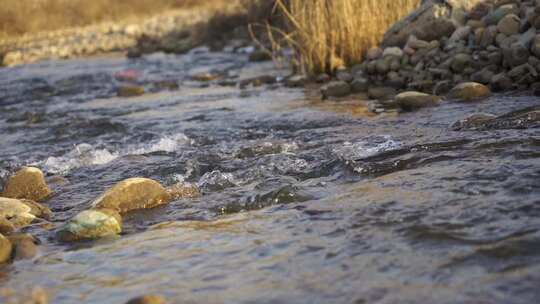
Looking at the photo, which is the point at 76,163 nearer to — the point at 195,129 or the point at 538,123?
the point at 195,129

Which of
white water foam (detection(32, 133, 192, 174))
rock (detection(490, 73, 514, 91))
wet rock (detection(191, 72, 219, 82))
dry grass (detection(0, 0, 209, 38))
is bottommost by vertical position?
white water foam (detection(32, 133, 192, 174))

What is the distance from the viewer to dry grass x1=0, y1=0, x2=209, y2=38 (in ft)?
74.1

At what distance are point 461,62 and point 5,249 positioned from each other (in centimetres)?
464

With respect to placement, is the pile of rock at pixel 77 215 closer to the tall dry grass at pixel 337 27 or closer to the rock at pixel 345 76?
the rock at pixel 345 76

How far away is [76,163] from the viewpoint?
5094 millimetres

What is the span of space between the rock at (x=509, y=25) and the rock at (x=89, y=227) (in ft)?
14.3

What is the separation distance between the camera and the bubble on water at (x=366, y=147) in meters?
4.19

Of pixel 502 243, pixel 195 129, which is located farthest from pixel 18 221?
pixel 195 129

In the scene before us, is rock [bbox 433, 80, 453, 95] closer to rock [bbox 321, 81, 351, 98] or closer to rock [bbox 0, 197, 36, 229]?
rock [bbox 321, 81, 351, 98]

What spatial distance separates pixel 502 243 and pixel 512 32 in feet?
14.0

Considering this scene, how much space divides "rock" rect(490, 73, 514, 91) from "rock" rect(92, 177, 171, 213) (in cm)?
325

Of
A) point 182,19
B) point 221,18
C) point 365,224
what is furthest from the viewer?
point 182,19

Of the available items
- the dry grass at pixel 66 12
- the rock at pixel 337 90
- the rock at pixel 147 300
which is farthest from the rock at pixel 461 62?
the dry grass at pixel 66 12

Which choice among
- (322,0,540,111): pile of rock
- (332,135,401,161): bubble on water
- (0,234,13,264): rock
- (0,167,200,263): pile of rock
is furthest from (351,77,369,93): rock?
A: (0,234,13,264): rock
